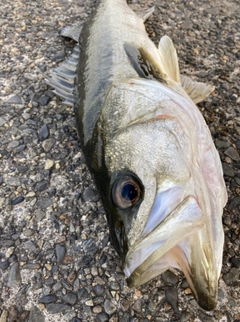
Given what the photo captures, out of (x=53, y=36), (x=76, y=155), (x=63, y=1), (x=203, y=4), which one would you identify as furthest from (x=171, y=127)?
(x=63, y=1)

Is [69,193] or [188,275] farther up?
[188,275]

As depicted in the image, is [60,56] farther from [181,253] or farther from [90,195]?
[181,253]

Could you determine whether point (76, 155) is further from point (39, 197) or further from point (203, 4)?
point (203, 4)

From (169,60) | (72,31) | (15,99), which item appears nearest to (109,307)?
(169,60)

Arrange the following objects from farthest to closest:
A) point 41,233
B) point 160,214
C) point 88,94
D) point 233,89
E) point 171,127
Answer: point 233,89 → point 88,94 → point 41,233 → point 171,127 → point 160,214

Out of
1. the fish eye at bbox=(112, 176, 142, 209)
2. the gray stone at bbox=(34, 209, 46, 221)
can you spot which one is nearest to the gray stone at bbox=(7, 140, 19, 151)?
the gray stone at bbox=(34, 209, 46, 221)
